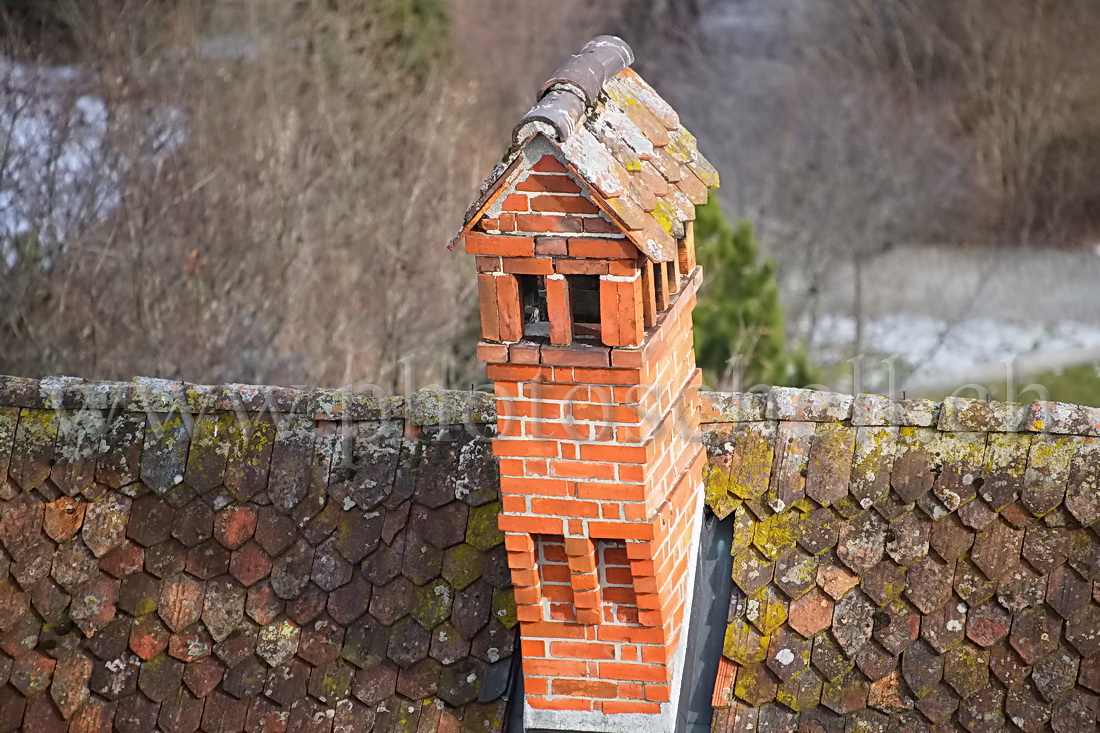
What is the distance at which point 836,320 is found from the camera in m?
22.6

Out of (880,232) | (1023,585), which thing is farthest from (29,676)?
(880,232)

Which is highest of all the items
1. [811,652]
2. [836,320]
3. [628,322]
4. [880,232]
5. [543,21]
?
[543,21]

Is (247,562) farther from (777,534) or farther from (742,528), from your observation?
(777,534)

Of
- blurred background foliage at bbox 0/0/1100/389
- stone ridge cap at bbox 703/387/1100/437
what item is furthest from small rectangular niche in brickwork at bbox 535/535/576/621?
blurred background foliage at bbox 0/0/1100/389

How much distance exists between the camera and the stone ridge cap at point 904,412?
4.49m

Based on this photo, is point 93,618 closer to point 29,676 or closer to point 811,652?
point 29,676

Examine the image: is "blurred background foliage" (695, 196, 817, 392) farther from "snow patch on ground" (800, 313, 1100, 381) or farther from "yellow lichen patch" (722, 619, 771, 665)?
"yellow lichen patch" (722, 619, 771, 665)

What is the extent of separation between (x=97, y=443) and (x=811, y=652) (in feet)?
11.5

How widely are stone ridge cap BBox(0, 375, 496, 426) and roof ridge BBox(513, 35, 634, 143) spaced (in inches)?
64.0

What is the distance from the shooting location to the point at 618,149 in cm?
386

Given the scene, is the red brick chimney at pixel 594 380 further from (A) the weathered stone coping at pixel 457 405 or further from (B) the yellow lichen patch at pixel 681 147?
(A) the weathered stone coping at pixel 457 405

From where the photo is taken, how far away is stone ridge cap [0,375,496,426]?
5027 mm

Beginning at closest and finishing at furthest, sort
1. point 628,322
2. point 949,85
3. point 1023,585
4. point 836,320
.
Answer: point 628,322 < point 1023,585 < point 836,320 < point 949,85

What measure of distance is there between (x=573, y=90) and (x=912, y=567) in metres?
2.41
